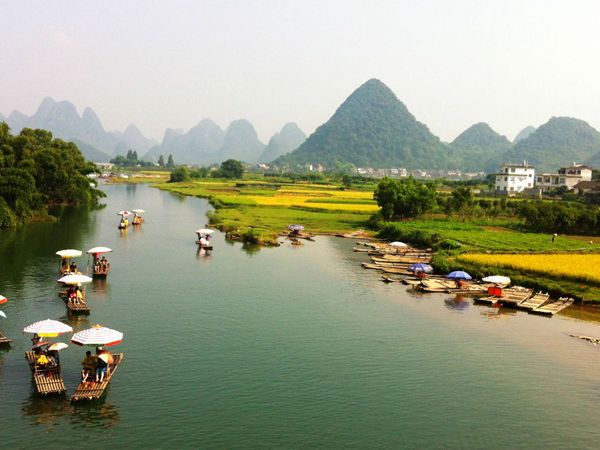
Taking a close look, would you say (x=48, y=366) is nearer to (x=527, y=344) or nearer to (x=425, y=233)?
(x=527, y=344)

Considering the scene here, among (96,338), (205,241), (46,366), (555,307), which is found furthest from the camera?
(205,241)

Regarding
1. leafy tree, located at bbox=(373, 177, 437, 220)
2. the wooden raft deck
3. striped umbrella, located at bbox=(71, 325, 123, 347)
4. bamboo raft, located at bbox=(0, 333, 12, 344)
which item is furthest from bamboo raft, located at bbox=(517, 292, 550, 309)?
leafy tree, located at bbox=(373, 177, 437, 220)

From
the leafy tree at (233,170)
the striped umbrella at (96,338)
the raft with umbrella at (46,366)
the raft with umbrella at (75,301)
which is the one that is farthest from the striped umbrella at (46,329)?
the leafy tree at (233,170)

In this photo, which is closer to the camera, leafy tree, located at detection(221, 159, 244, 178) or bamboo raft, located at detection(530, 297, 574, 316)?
bamboo raft, located at detection(530, 297, 574, 316)

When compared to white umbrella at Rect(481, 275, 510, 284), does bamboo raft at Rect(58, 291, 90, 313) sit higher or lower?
higher

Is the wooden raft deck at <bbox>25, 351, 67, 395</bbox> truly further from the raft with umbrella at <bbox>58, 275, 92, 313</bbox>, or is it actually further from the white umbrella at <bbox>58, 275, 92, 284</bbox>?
the white umbrella at <bbox>58, 275, 92, 284</bbox>

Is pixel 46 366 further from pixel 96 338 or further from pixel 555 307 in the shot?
pixel 555 307

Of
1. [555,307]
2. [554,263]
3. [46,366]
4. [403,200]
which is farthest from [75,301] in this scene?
[403,200]
